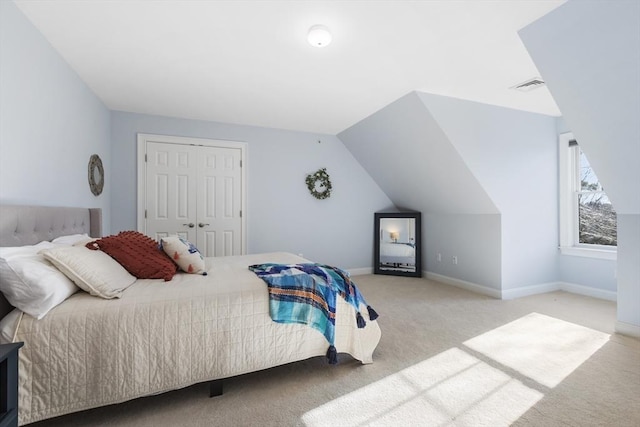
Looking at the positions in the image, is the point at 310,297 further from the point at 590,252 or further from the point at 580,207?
the point at 580,207

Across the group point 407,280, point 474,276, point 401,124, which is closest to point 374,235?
point 407,280

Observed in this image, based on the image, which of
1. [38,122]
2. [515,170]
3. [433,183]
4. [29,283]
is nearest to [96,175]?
[38,122]

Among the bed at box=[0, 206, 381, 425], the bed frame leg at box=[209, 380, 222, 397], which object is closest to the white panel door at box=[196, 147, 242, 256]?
the bed at box=[0, 206, 381, 425]

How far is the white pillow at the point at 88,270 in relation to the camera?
1.57 metres

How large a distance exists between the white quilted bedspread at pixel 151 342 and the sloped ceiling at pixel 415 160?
2455 mm

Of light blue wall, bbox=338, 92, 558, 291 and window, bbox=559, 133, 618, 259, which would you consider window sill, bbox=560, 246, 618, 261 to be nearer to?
window, bbox=559, 133, 618, 259

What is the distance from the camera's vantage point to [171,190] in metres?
4.03

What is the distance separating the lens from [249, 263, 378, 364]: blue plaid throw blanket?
1882 mm

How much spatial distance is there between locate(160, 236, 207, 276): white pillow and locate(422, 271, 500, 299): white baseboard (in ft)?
11.2

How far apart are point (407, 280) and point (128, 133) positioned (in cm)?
438

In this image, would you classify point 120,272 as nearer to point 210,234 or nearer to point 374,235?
point 210,234

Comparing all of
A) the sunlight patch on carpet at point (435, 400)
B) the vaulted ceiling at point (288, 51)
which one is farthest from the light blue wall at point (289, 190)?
the sunlight patch on carpet at point (435, 400)

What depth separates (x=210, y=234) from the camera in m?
4.19

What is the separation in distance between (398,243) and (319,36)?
3678 millimetres
